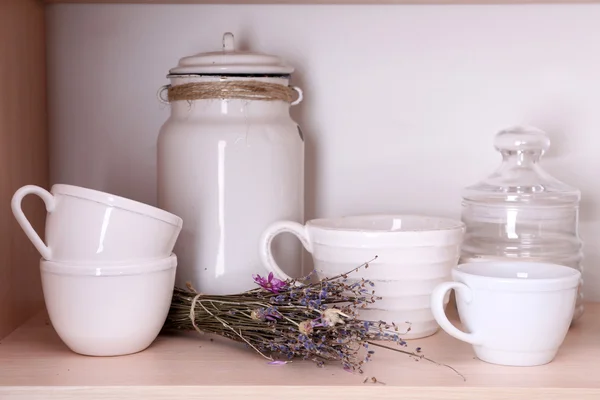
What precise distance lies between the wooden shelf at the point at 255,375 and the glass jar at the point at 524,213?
15cm

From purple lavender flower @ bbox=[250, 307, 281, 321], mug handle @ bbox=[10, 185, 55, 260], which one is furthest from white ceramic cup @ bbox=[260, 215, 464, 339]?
mug handle @ bbox=[10, 185, 55, 260]

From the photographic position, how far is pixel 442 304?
2.48 feet

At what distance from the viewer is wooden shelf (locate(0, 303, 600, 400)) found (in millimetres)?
650

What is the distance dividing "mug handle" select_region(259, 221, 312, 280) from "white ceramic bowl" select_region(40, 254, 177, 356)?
127 mm

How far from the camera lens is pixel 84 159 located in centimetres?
105

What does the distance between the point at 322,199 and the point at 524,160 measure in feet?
0.91

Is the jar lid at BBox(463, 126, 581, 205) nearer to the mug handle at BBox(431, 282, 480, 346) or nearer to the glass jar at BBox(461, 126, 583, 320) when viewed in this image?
the glass jar at BBox(461, 126, 583, 320)

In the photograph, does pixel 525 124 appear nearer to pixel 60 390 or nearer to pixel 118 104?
pixel 118 104

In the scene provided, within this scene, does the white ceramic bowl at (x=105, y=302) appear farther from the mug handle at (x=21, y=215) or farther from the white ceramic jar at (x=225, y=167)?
the white ceramic jar at (x=225, y=167)

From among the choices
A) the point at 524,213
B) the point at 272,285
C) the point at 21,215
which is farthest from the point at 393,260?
the point at 21,215

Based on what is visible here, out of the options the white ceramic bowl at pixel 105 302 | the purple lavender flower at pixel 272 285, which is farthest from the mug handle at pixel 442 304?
the white ceramic bowl at pixel 105 302

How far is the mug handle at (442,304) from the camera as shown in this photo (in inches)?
29.0

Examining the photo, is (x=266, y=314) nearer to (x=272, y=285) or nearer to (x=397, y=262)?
(x=272, y=285)

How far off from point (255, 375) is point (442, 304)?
202 mm
